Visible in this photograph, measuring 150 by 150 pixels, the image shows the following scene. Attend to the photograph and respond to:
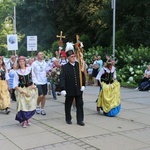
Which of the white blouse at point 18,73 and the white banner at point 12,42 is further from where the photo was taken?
the white banner at point 12,42

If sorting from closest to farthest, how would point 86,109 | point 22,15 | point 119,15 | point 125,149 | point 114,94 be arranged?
point 125,149 → point 114,94 → point 86,109 → point 119,15 → point 22,15

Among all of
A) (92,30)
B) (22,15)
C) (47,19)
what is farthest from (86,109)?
(22,15)

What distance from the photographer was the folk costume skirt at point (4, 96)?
10023 millimetres

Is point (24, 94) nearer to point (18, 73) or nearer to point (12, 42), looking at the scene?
point (18, 73)

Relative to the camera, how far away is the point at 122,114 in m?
9.67

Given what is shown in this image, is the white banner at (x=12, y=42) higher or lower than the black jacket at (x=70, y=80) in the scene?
higher

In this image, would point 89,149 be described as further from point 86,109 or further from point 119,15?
point 119,15

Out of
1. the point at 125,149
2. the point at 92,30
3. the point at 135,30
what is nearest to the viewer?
the point at 125,149

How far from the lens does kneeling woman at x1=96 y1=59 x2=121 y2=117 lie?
370 inches

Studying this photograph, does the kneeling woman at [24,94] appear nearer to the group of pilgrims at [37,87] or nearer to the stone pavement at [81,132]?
the group of pilgrims at [37,87]

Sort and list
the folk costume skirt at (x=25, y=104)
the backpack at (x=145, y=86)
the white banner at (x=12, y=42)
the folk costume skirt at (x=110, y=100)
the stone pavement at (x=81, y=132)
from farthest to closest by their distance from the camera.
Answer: the white banner at (x=12, y=42)
the backpack at (x=145, y=86)
the folk costume skirt at (x=110, y=100)
the folk costume skirt at (x=25, y=104)
the stone pavement at (x=81, y=132)

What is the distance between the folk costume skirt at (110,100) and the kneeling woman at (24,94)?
84.9 inches

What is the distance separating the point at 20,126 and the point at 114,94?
9.29 feet

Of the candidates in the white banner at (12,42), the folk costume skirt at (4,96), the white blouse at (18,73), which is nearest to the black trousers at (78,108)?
the white blouse at (18,73)
